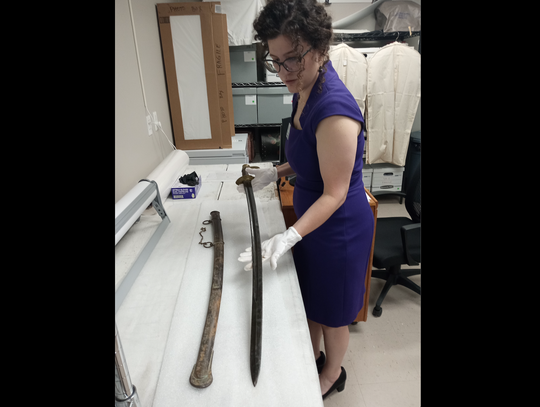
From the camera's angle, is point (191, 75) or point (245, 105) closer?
point (191, 75)

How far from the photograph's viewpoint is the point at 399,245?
1969 millimetres

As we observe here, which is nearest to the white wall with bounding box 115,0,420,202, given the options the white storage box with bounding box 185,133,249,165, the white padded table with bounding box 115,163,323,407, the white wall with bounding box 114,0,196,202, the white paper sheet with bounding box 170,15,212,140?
the white wall with bounding box 114,0,196,202

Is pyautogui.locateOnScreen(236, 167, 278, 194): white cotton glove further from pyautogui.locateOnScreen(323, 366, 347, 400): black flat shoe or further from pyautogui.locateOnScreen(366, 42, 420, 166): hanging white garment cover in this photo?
pyautogui.locateOnScreen(366, 42, 420, 166): hanging white garment cover

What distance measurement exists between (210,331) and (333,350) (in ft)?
2.31

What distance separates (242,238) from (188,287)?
367 mm

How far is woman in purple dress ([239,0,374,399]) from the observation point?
37.3 inches

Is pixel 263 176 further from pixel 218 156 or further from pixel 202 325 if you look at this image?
pixel 218 156

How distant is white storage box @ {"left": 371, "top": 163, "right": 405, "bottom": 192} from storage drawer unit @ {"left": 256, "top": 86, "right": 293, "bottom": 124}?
4.07 feet

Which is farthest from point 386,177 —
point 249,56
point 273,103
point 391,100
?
point 249,56
